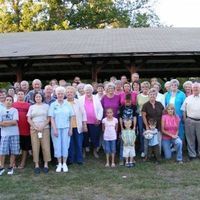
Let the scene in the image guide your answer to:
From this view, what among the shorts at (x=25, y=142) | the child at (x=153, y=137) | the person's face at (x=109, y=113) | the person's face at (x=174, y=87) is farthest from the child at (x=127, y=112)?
the shorts at (x=25, y=142)

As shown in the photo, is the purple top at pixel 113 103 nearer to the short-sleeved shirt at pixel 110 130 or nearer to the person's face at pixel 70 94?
the short-sleeved shirt at pixel 110 130

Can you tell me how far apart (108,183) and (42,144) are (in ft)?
5.44

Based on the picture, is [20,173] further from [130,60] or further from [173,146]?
[130,60]

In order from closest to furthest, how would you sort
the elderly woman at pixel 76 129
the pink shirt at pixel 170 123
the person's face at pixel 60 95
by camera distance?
the person's face at pixel 60 95
the elderly woman at pixel 76 129
the pink shirt at pixel 170 123

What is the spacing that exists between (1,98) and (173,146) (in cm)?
366

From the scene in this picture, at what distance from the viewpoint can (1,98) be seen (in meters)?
8.12

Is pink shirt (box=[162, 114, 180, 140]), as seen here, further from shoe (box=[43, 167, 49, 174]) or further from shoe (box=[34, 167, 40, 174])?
shoe (box=[34, 167, 40, 174])

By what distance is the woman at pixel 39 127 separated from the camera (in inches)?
306

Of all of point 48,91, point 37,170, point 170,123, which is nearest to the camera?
point 37,170

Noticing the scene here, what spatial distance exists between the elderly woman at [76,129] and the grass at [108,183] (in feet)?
0.80

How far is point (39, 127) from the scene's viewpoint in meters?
7.78

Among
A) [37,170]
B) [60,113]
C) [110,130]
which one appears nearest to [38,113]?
[60,113]

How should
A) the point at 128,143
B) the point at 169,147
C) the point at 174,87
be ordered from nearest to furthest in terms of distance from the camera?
1. the point at 128,143
2. the point at 169,147
3. the point at 174,87

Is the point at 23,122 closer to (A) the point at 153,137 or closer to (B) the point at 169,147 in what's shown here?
(A) the point at 153,137
